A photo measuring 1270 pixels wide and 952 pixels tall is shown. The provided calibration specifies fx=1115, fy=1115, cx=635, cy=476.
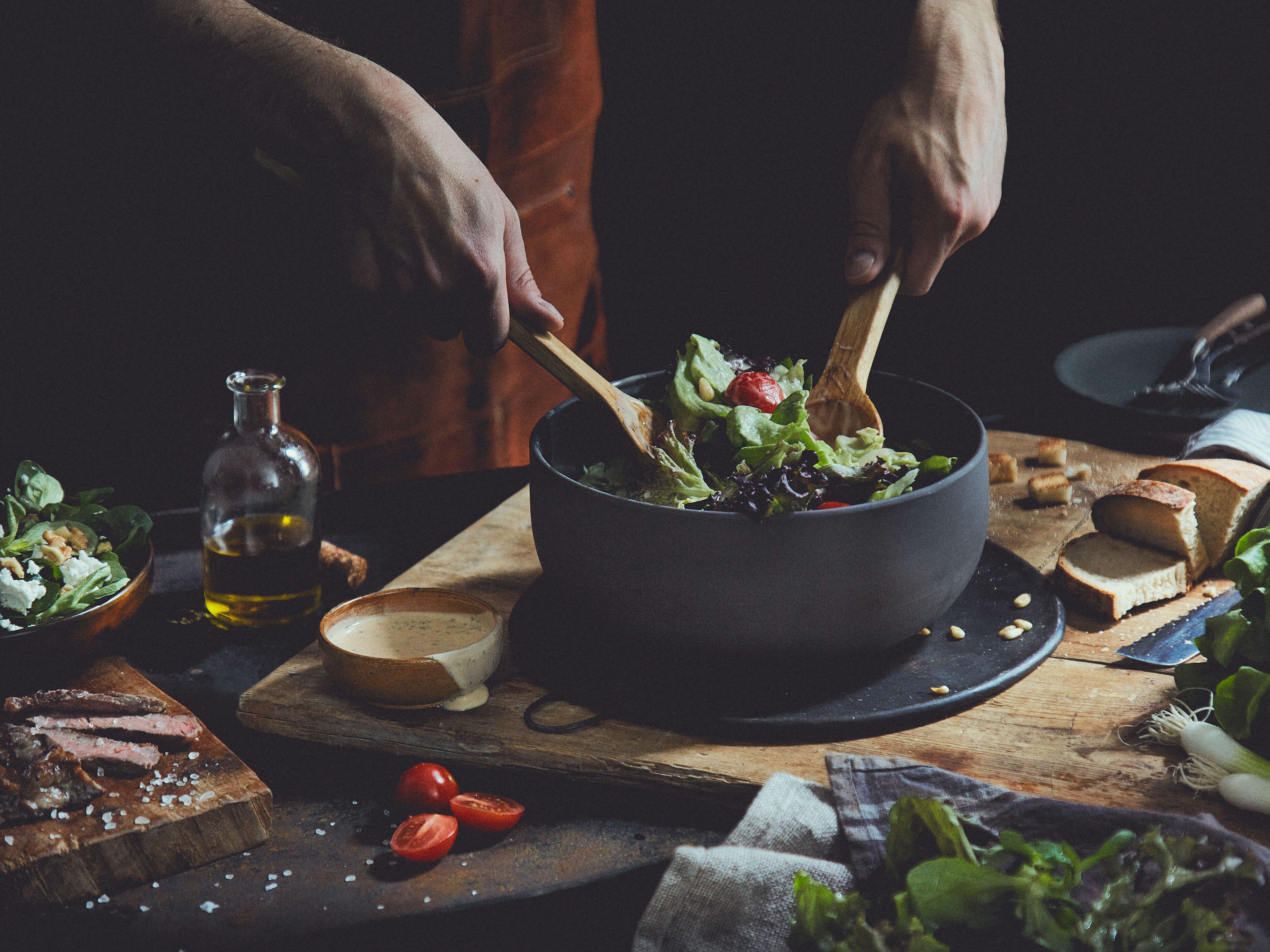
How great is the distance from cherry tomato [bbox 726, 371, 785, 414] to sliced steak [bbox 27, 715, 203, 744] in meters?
0.88

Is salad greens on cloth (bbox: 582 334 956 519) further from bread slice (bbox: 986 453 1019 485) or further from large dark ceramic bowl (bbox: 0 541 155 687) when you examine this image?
large dark ceramic bowl (bbox: 0 541 155 687)

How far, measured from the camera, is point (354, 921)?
1.19 m

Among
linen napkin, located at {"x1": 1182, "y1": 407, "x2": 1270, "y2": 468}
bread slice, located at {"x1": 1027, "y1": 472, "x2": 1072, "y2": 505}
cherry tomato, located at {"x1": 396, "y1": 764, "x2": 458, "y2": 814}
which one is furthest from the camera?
bread slice, located at {"x1": 1027, "y1": 472, "x2": 1072, "y2": 505}

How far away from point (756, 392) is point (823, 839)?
677 millimetres

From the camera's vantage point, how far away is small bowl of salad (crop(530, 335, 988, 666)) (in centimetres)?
138

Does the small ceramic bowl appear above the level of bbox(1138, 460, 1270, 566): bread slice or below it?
below

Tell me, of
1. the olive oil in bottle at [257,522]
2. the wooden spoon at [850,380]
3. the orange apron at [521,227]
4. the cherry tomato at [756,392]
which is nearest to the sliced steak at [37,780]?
the olive oil in bottle at [257,522]

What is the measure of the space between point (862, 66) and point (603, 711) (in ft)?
7.37

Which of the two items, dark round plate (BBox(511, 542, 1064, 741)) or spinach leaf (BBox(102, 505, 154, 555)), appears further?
spinach leaf (BBox(102, 505, 154, 555))

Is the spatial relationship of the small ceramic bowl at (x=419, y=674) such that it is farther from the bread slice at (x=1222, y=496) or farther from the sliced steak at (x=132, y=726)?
the bread slice at (x=1222, y=496)

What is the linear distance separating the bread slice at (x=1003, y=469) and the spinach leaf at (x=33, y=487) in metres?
1.70

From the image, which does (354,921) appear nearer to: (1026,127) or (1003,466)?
(1003,466)

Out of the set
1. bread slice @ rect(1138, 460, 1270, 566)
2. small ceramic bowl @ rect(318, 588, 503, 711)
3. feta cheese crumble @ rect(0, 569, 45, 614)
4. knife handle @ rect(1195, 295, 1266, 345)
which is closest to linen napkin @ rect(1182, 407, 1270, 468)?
bread slice @ rect(1138, 460, 1270, 566)

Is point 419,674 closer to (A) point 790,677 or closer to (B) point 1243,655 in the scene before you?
(A) point 790,677
